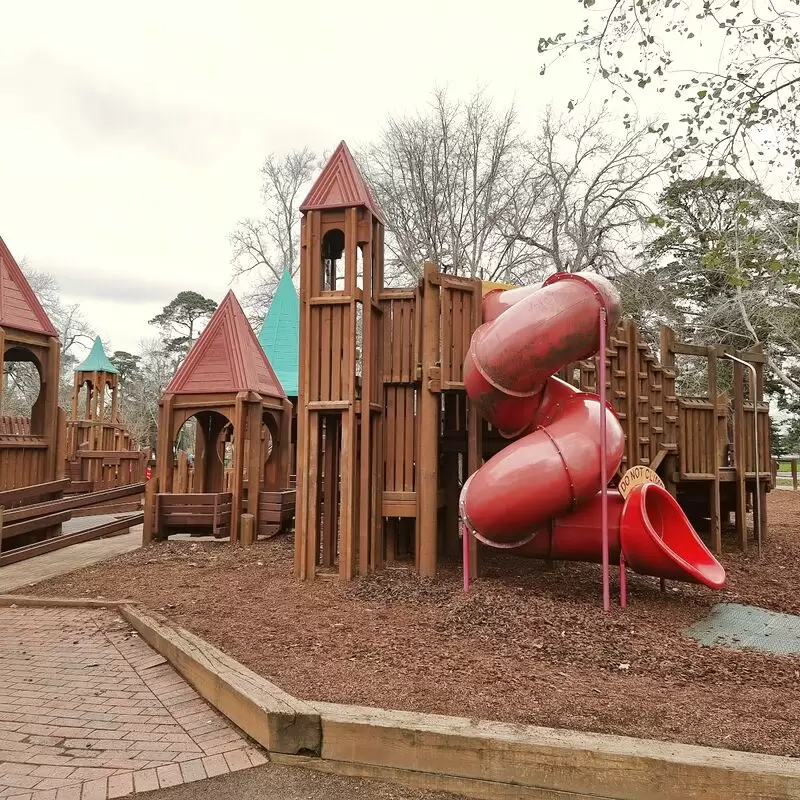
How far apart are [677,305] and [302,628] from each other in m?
21.4

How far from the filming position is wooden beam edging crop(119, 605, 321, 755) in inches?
138

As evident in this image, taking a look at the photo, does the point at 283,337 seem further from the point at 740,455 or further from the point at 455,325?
the point at 740,455

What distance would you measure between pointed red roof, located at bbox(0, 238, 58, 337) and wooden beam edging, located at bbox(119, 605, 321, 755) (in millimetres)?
7641

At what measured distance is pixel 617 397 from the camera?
9.03 meters

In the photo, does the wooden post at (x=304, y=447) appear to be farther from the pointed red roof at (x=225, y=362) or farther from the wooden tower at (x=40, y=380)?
the wooden tower at (x=40, y=380)

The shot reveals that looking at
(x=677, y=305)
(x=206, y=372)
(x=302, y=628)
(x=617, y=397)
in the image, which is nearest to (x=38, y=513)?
(x=206, y=372)

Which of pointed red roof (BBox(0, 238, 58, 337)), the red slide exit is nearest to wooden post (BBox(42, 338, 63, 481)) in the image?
pointed red roof (BBox(0, 238, 58, 337))

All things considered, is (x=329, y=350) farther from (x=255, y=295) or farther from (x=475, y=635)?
(x=255, y=295)

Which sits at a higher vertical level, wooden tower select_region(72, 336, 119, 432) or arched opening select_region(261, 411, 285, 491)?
wooden tower select_region(72, 336, 119, 432)

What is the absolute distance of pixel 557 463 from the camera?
6270 millimetres

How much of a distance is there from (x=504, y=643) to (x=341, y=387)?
3687 mm

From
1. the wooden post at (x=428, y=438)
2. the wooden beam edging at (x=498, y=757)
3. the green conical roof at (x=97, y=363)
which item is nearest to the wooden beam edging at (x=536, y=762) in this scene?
the wooden beam edging at (x=498, y=757)

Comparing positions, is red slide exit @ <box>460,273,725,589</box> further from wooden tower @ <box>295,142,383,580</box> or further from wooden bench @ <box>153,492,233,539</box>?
wooden bench @ <box>153,492,233,539</box>

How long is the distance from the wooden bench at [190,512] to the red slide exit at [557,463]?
19.5 feet
